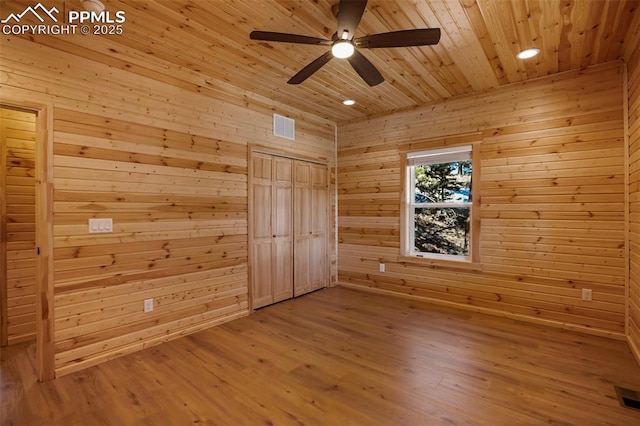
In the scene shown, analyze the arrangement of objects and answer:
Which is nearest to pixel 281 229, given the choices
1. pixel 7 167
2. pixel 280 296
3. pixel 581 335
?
pixel 280 296

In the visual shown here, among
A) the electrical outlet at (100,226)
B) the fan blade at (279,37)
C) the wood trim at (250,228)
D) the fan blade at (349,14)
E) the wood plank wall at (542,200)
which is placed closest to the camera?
the fan blade at (349,14)

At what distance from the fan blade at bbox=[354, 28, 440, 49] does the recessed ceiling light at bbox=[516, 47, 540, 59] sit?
4.77ft

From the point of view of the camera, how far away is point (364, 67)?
8.23ft

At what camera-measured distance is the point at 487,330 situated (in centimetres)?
331

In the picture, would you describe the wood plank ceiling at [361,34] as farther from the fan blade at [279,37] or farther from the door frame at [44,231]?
the door frame at [44,231]

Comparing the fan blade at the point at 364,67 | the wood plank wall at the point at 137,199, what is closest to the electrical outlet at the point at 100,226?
the wood plank wall at the point at 137,199

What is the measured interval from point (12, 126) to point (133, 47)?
149 centimetres

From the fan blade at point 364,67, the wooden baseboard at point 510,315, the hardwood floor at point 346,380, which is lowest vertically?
the hardwood floor at point 346,380

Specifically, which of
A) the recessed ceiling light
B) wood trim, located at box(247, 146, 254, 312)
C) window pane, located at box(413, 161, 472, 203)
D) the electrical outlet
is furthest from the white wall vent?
the recessed ceiling light

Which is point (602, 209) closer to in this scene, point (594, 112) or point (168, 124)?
point (594, 112)

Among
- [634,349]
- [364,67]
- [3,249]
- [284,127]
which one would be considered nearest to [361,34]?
[364,67]

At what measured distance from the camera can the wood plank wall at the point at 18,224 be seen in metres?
2.96

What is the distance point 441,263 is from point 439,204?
2.73 ft

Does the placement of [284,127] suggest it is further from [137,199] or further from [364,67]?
[137,199]
